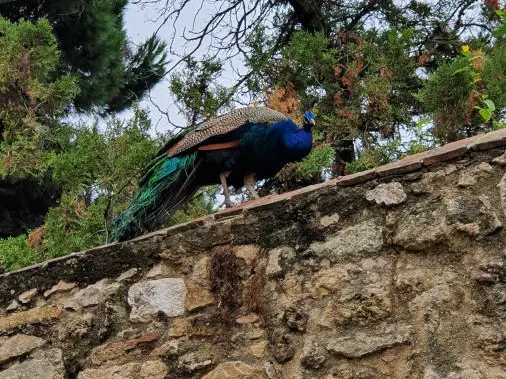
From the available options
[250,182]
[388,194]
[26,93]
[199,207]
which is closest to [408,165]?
[388,194]

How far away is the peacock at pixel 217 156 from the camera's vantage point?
3.20m

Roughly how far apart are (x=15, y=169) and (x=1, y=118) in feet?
1.47

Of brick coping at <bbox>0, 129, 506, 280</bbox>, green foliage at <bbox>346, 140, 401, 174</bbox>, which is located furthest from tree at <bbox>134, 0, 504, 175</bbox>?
brick coping at <bbox>0, 129, 506, 280</bbox>

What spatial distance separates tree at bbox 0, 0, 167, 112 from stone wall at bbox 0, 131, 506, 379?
5.57 m

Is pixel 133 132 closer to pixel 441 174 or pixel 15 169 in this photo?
pixel 15 169

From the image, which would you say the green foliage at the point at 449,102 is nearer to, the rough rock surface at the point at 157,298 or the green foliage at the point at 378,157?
the green foliage at the point at 378,157

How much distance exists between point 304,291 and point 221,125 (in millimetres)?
1172

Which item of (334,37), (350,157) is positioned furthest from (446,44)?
(350,157)

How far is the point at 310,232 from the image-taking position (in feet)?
7.67

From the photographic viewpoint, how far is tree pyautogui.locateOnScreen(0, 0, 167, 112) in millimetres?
8406

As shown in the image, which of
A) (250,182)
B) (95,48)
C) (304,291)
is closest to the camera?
(304,291)

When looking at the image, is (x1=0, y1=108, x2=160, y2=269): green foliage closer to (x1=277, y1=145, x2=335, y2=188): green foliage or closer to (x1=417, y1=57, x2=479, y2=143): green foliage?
(x1=277, y1=145, x2=335, y2=188): green foliage

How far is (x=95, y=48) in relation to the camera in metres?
8.74

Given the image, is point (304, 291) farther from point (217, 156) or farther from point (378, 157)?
point (378, 157)
